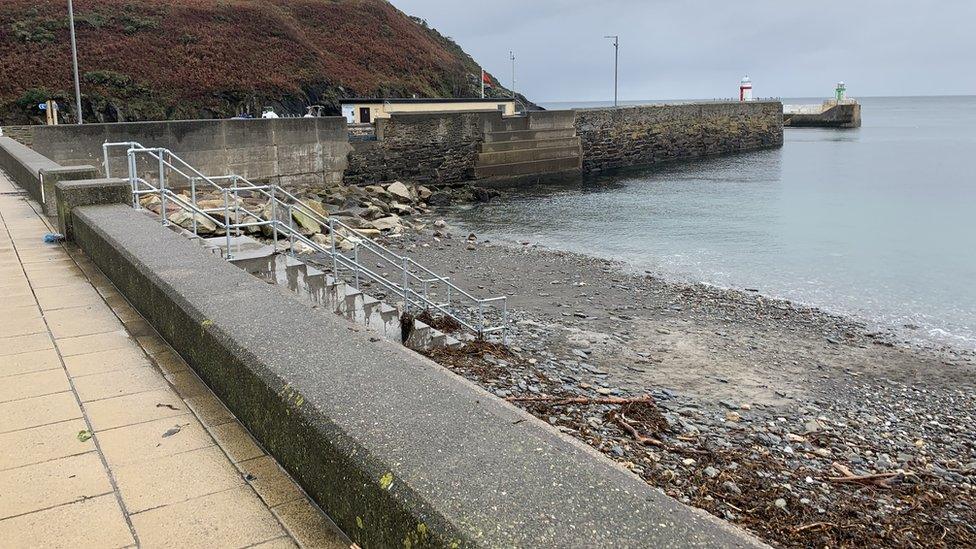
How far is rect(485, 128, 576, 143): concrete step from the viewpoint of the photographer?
114 ft

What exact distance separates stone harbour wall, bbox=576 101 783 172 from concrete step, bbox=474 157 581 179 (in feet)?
5.43

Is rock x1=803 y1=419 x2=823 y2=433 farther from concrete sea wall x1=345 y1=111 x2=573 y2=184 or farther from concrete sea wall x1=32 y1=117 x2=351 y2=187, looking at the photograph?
concrete sea wall x1=345 y1=111 x2=573 y2=184

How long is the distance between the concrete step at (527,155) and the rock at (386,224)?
38.6 ft

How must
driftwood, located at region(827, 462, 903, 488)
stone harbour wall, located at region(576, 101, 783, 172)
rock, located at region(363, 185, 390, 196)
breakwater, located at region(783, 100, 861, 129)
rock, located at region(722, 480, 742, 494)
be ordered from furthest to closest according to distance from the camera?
breakwater, located at region(783, 100, 861, 129)
stone harbour wall, located at region(576, 101, 783, 172)
rock, located at region(363, 185, 390, 196)
driftwood, located at region(827, 462, 903, 488)
rock, located at region(722, 480, 742, 494)

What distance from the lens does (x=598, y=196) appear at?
1308 inches

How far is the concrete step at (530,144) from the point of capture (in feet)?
114

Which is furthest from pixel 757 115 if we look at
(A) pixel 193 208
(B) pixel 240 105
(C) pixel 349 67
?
(A) pixel 193 208

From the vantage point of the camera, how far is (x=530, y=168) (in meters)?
37.1

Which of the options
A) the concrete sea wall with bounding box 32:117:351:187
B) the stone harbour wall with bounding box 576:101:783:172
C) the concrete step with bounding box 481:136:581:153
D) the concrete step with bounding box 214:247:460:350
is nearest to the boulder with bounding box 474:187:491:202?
the concrete step with bounding box 481:136:581:153

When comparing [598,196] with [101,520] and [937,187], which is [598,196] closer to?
[937,187]

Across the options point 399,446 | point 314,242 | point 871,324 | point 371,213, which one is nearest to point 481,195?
point 371,213

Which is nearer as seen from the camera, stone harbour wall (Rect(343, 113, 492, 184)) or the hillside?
stone harbour wall (Rect(343, 113, 492, 184))

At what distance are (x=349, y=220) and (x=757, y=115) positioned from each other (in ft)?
142

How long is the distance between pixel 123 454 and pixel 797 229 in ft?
79.7
